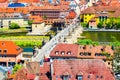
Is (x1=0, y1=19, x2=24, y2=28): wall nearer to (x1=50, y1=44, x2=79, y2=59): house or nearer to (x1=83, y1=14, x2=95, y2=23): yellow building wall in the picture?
(x1=83, y1=14, x2=95, y2=23): yellow building wall

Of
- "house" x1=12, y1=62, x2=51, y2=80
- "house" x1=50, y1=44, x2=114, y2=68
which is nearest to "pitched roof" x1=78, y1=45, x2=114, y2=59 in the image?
"house" x1=50, y1=44, x2=114, y2=68

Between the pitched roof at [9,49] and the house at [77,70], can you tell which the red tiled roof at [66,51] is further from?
the house at [77,70]

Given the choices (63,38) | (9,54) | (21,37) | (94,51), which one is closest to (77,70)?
(94,51)

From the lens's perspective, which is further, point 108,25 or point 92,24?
point 92,24

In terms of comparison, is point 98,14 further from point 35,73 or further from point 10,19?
point 35,73

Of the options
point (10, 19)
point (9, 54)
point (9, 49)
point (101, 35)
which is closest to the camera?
point (9, 54)

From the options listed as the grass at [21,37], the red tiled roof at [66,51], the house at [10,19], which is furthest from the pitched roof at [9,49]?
the house at [10,19]
